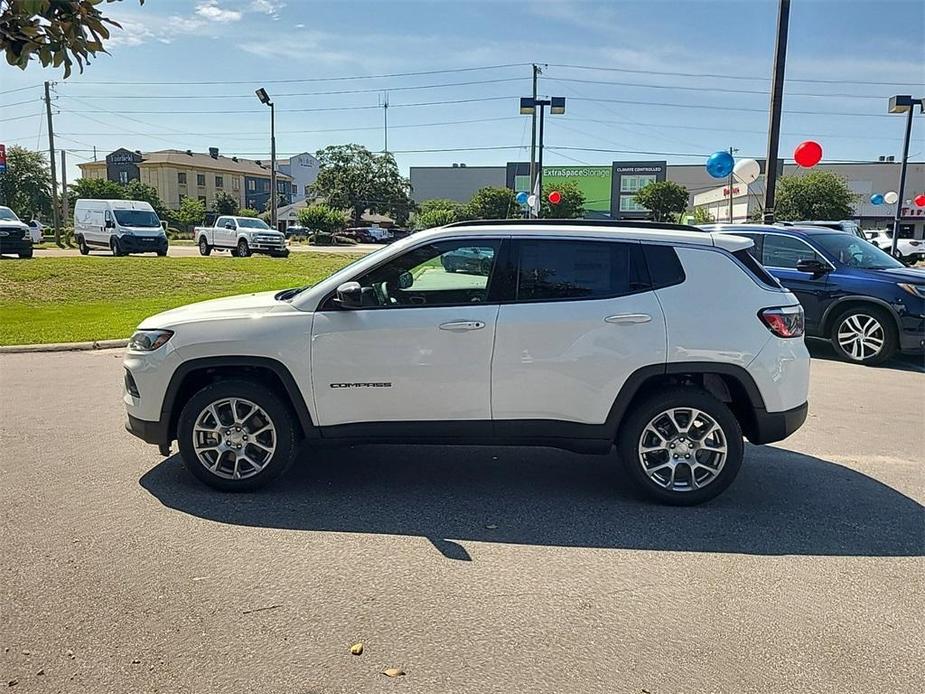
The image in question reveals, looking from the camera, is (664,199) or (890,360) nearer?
(890,360)

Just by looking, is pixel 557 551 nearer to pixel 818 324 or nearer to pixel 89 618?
pixel 89 618

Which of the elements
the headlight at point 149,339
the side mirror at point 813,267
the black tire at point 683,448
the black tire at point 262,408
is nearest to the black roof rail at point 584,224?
the black tire at point 683,448

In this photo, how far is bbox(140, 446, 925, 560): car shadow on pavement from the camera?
4.09 metres

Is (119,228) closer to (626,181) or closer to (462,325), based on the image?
(462,325)

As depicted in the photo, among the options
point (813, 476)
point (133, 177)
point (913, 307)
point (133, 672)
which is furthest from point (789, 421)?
point (133, 177)

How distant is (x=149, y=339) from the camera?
470cm

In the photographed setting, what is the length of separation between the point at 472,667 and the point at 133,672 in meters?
1.34

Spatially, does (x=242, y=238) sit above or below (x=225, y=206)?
below

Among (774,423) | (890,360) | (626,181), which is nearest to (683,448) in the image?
(774,423)

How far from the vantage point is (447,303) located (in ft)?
14.9

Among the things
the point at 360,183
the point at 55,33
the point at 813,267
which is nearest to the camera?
the point at 55,33

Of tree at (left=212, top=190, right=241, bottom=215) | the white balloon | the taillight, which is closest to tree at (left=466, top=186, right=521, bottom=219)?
tree at (left=212, top=190, right=241, bottom=215)

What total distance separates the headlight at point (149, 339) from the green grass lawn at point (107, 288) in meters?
6.60

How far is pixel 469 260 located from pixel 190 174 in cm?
10177
